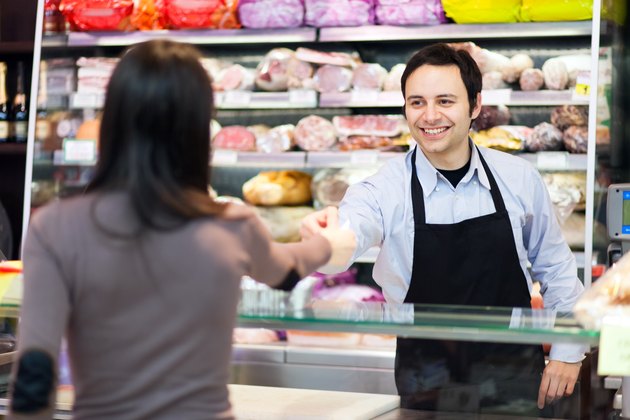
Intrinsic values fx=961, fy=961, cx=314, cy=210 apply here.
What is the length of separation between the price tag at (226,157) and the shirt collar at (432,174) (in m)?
1.87

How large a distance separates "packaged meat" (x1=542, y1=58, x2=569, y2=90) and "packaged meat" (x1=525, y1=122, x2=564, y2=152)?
0.17 meters

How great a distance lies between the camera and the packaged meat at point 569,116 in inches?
162

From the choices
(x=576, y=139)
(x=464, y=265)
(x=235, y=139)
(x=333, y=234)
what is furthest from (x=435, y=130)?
(x=235, y=139)

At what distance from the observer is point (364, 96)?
4.29m

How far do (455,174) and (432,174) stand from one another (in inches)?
2.8

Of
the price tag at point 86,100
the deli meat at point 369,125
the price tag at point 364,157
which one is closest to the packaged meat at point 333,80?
the deli meat at point 369,125

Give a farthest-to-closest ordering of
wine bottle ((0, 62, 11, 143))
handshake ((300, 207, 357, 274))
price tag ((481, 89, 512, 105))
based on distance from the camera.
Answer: wine bottle ((0, 62, 11, 143)), price tag ((481, 89, 512, 105)), handshake ((300, 207, 357, 274))

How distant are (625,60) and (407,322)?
3354mm

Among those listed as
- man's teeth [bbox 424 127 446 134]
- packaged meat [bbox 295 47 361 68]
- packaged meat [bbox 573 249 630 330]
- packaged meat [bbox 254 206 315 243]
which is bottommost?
packaged meat [bbox 573 249 630 330]

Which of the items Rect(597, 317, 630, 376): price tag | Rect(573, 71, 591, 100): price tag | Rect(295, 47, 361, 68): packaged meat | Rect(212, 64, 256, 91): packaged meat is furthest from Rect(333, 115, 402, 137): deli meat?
Rect(597, 317, 630, 376): price tag

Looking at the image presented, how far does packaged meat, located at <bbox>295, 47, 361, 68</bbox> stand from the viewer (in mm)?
4465

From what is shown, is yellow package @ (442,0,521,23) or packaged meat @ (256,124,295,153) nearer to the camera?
yellow package @ (442,0,521,23)

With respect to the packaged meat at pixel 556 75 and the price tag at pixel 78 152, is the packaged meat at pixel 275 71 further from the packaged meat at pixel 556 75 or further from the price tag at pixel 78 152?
the packaged meat at pixel 556 75

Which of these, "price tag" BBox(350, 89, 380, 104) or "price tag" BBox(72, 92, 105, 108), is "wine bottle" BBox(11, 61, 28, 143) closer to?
"price tag" BBox(72, 92, 105, 108)
